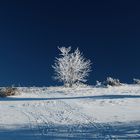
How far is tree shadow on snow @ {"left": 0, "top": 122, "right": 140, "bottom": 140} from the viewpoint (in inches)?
631

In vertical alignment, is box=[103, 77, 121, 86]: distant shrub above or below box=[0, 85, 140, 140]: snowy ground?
above

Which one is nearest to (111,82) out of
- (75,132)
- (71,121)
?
(71,121)

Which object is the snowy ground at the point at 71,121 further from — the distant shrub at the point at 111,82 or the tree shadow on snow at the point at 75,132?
the distant shrub at the point at 111,82

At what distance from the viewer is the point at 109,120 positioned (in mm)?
20516

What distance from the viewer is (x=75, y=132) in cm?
1711

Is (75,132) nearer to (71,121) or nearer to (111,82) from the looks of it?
(71,121)

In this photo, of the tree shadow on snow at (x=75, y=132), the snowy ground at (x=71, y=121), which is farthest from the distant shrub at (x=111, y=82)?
the tree shadow on snow at (x=75, y=132)

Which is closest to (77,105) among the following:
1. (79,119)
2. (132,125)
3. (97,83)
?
(79,119)

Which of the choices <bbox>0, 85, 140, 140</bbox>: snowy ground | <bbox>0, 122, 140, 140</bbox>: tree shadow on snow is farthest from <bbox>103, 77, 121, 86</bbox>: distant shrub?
<bbox>0, 122, 140, 140</bbox>: tree shadow on snow

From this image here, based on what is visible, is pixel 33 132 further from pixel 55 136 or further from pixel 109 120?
pixel 109 120

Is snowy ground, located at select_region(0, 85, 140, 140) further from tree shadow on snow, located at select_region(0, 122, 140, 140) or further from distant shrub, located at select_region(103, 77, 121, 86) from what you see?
distant shrub, located at select_region(103, 77, 121, 86)

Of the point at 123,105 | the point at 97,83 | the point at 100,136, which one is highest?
the point at 97,83

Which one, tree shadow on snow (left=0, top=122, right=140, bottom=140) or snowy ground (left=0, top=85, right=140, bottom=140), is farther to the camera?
snowy ground (left=0, top=85, right=140, bottom=140)

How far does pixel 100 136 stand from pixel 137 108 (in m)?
10.7
